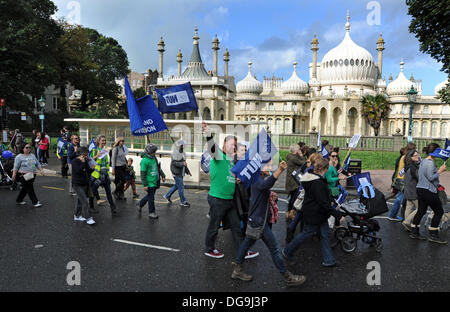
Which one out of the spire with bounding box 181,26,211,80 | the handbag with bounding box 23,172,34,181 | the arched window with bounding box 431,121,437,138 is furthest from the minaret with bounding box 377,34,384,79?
the handbag with bounding box 23,172,34,181

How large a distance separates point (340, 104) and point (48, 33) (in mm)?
42137

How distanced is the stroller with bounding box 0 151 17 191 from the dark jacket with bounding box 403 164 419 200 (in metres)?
12.5

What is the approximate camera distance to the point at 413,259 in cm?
604

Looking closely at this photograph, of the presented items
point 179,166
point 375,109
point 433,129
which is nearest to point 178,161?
point 179,166

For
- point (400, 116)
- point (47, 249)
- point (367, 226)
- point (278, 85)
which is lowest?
point (47, 249)

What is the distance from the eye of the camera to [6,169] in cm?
1280

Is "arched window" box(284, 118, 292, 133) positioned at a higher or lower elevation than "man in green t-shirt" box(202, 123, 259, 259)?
higher

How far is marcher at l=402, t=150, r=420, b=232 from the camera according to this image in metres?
7.53

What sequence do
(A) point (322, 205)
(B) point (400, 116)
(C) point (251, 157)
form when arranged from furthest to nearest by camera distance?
(B) point (400, 116) < (A) point (322, 205) < (C) point (251, 157)

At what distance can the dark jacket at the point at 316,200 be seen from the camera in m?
5.38

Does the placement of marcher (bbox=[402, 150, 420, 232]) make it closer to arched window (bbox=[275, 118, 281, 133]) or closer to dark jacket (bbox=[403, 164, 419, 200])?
dark jacket (bbox=[403, 164, 419, 200])

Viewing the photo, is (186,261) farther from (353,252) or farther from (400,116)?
(400,116)
